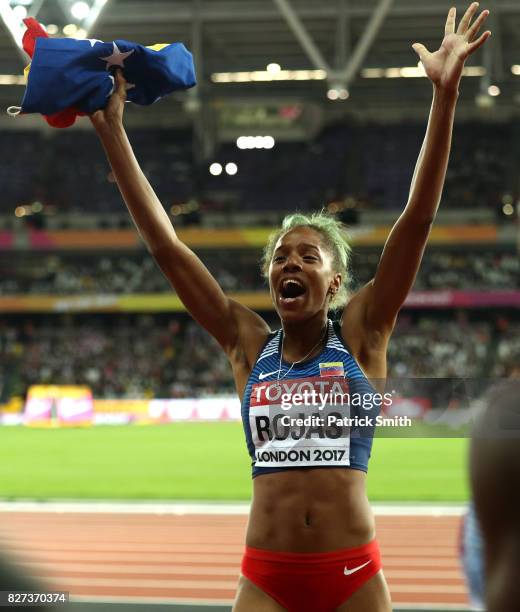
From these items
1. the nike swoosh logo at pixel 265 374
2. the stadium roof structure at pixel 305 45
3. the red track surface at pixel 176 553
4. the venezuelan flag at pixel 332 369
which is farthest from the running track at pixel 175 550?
the stadium roof structure at pixel 305 45

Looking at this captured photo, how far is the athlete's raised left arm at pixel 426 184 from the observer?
7.85 ft

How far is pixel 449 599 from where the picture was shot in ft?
20.4

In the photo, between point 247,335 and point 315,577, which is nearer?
point 315,577

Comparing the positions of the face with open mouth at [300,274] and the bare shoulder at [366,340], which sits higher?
the face with open mouth at [300,274]

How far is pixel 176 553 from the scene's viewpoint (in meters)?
7.91

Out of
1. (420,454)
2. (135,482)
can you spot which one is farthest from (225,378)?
(135,482)

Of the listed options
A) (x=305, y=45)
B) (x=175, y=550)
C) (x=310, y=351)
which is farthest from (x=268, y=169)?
(x=310, y=351)

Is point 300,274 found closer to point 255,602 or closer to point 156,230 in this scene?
point 156,230

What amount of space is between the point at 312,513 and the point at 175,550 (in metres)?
5.78

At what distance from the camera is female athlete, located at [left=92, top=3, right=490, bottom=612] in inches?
96.4

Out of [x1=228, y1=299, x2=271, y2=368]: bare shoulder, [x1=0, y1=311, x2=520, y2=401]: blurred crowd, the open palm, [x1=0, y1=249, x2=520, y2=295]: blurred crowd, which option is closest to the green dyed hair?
[x1=228, y1=299, x2=271, y2=368]: bare shoulder

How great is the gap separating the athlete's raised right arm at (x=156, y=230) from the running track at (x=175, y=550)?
9.64 feet

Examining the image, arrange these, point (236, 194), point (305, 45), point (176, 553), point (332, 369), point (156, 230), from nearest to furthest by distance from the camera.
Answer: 1. point (332, 369)
2. point (156, 230)
3. point (176, 553)
4. point (305, 45)
5. point (236, 194)

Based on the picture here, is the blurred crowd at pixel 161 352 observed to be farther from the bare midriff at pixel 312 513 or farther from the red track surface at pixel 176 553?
the bare midriff at pixel 312 513
